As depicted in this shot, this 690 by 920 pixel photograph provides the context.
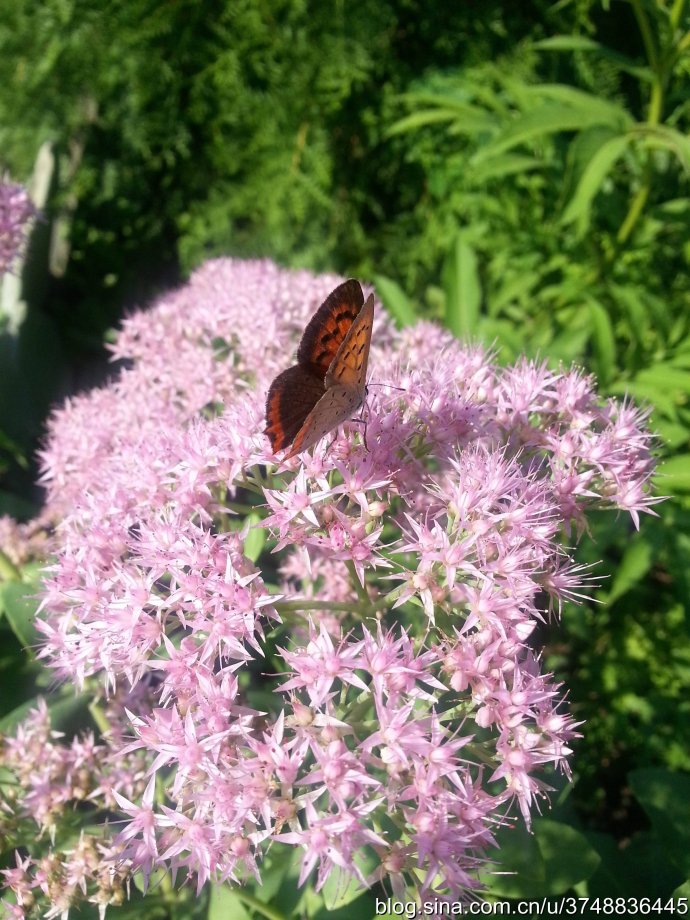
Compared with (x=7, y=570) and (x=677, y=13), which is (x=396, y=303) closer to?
(x=677, y=13)

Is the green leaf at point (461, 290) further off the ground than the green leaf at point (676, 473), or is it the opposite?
the green leaf at point (461, 290)

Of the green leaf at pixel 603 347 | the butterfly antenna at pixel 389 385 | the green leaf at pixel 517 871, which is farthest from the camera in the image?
the green leaf at pixel 603 347

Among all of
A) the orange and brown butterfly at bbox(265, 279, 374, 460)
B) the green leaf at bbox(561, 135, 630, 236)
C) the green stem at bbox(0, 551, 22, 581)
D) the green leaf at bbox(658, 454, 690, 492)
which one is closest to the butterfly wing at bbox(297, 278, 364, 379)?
the orange and brown butterfly at bbox(265, 279, 374, 460)

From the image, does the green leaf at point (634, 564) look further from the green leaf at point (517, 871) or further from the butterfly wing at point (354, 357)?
the butterfly wing at point (354, 357)

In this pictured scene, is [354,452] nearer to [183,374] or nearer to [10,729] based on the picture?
[183,374]

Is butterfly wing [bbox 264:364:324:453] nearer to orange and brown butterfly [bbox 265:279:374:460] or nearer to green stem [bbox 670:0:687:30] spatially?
orange and brown butterfly [bbox 265:279:374:460]

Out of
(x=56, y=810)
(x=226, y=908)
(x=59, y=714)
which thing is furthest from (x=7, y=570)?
(x=226, y=908)

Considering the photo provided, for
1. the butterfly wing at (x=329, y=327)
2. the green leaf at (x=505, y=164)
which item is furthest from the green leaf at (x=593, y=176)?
the butterfly wing at (x=329, y=327)

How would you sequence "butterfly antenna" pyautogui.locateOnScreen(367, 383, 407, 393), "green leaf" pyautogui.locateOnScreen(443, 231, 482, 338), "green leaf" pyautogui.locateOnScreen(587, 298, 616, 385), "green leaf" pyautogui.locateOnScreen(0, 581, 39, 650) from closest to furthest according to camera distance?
"butterfly antenna" pyautogui.locateOnScreen(367, 383, 407, 393)
"green leaf" pyautogui.locateOnScreen(0, 581, 39, 650)
"green leaf" pyautogui.locateOnScreen(587, 298, 616, 385)
"green leaf" pyautogui.locateOnScreen(443, 231, 482, 338)
